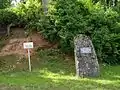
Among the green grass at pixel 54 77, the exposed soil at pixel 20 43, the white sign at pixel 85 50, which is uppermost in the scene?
the exposed soil at pixel 20 43

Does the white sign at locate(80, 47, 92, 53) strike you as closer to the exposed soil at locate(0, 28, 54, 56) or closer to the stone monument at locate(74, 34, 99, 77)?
the stone monument at locate(74, 34, 99, 77)

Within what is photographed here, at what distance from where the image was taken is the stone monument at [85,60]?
1306cm

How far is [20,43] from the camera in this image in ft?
57.1

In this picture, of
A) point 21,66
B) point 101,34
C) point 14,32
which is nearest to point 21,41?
point 14,32

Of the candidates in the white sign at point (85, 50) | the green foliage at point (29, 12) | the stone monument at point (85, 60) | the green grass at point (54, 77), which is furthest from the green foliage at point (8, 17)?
the white sign at point (85, 50)

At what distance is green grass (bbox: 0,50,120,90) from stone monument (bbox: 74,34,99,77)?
0.33 metres

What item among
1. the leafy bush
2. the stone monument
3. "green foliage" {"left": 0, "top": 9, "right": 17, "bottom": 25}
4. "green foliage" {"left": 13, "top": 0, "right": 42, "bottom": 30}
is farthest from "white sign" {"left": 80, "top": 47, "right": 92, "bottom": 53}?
"green foliage" {"left": 0, "top": 9, "right": 17, "bottom": 25}

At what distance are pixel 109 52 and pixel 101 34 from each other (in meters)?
0.90

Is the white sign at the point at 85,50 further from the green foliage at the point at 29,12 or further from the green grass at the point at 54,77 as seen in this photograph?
the green foliage at the point at 29,12

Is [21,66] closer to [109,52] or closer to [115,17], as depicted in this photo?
[109,52]

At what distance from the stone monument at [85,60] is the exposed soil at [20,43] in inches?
126

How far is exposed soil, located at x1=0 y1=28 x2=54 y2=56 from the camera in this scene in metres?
16.6

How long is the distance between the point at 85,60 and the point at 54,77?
4.47ft

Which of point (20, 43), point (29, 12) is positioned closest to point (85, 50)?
point (20, 43)
